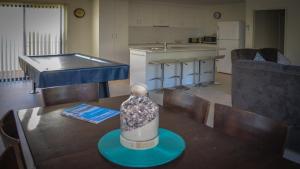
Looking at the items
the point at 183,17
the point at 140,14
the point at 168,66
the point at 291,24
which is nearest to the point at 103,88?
the point at 168,66

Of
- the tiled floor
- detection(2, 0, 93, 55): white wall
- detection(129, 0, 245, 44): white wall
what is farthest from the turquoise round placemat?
detection(129, 0, 245, 44): white wall

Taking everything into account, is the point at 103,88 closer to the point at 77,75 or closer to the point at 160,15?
the point at 77,75

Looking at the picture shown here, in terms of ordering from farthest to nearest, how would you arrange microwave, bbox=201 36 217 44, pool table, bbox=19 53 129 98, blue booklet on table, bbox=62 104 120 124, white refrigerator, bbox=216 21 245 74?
microwave, bbox=201 36 217 44, white refrigerator, bbox=216 21 245 74, pool table, bbox=19 53 129 98, blue booklet on table, bbox=62 104 120 124

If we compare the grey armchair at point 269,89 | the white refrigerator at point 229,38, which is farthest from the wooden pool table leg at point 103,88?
the white refrigerator at point 229,38

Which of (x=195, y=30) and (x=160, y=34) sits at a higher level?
(x=195, y=30)

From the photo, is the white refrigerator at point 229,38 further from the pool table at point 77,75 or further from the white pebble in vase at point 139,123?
the white pebble in vase at point 139,123

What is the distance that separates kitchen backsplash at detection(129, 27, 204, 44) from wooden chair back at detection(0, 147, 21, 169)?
24.5 ft

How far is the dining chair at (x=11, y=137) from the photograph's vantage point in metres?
1.00

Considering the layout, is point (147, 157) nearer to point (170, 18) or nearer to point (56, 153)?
point (56, 153)

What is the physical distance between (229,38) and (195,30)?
1.90m

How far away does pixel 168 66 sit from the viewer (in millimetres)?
6316

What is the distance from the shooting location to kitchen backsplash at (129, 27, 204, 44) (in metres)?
8.40

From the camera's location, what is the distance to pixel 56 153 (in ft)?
Answer: 4.05

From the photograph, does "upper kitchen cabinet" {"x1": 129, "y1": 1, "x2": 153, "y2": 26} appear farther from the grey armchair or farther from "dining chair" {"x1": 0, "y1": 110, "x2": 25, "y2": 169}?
"dining chair" {"x1": 0, "y1": 110, "x2": 25, "y2": 169}
